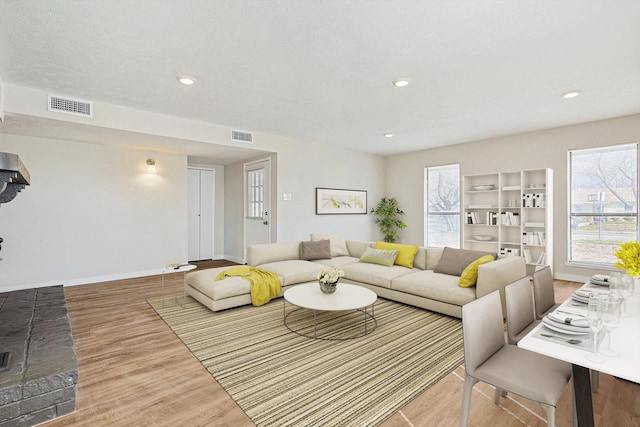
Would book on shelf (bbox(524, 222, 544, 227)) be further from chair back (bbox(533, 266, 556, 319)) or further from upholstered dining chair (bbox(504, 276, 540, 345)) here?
upholstered dining chair (bbox(504, 276, 540, 345))

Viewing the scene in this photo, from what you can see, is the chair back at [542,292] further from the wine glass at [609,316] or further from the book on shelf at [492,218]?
the book on shelf at [492,218]

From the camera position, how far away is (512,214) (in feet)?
18.6

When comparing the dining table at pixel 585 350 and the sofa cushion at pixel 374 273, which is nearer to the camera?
the dining table at pixel 585 350

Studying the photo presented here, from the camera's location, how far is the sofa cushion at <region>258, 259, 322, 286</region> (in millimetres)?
4160

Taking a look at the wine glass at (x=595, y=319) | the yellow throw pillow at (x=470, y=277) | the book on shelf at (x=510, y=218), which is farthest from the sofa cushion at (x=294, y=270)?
the book on shelf at (x=510, y=218)

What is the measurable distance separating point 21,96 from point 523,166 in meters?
7.44

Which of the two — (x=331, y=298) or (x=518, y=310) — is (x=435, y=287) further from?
(x=518, y=310)

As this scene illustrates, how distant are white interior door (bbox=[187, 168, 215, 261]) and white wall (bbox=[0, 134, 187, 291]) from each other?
126 centimetres

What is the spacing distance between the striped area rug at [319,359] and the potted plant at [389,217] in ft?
13.0

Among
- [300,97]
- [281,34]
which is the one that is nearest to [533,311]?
[281,34]

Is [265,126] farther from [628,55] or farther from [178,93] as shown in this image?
[628,55]

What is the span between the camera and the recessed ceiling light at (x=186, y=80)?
3259mm

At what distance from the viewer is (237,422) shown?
1811 mm

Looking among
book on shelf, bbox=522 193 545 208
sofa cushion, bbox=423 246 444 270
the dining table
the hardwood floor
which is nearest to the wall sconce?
the hardwood floor
